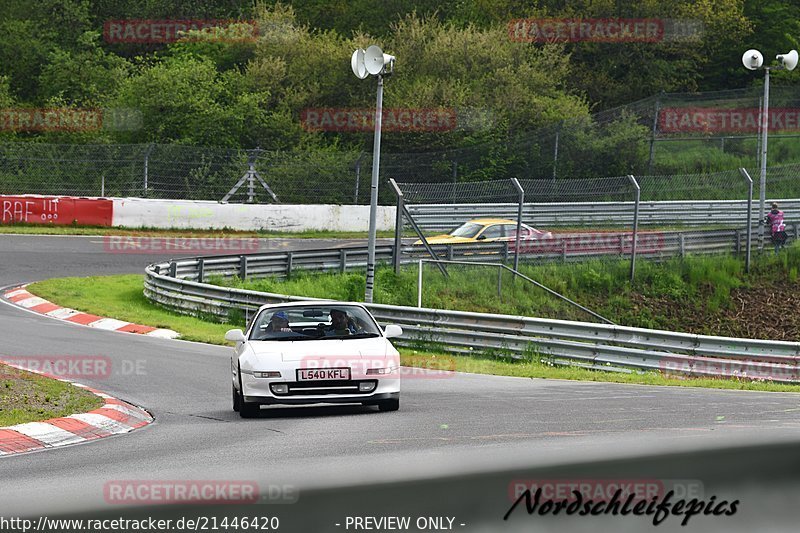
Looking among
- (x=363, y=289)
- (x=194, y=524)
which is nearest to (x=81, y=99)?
(x=363, y=289)

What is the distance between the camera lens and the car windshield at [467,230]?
27.3m

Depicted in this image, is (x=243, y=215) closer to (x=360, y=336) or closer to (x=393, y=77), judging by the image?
(x=393, y=77)

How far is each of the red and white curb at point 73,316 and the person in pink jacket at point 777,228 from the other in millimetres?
16088

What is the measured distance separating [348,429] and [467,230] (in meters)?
17.8

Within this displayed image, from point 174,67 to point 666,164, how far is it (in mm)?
19636

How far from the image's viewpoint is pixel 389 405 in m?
11.4

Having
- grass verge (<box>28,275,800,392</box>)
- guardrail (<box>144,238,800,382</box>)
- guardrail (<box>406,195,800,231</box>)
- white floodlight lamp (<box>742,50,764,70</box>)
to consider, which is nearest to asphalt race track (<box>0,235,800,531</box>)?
grass verge (<box>28,275,800,392</box>)

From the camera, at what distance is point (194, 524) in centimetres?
139

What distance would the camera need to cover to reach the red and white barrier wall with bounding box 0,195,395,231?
33.8 meters

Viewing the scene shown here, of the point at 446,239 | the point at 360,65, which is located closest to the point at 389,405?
the point at 360,65

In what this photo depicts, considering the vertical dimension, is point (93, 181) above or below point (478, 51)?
below

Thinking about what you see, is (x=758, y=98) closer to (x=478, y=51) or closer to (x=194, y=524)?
(x=478, y=51)

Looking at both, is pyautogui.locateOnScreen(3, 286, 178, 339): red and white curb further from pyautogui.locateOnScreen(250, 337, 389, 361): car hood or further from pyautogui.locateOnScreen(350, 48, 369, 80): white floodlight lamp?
pyautogui.locateOnScreen(250, 337, 389, 361): car hood

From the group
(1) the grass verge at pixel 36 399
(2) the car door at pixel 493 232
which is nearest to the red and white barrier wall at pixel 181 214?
(2) the car door at pixel 493 232
